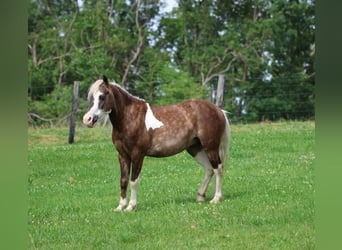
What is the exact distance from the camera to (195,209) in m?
5.09

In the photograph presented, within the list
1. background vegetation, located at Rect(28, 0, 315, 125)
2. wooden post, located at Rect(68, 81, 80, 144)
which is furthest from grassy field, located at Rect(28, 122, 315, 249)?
background vegetation, located at Rect(28, 0, 315, 125)

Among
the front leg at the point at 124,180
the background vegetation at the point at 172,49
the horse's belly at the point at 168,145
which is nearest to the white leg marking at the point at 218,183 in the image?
the horse's belly at the point at 168,145

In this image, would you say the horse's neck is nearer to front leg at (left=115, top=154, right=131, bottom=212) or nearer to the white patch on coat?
the white patch on coat

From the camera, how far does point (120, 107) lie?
5105 mm

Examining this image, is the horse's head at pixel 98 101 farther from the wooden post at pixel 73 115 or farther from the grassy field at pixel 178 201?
the wooden post at pixel 73 115

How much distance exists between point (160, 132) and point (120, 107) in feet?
1.56

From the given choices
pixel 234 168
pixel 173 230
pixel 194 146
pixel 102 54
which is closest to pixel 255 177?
pixel 234 168

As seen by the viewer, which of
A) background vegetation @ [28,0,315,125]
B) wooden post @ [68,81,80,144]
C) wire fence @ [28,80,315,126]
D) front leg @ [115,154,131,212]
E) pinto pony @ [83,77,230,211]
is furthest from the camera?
background vegetation @ [28,0,315,125]

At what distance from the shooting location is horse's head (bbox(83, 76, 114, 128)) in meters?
4.74

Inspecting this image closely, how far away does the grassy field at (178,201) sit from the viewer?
3.99 m

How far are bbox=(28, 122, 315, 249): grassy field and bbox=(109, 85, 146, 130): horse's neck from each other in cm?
87

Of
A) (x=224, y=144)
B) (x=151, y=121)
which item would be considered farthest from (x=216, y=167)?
Answer: (x=151, y=121)
